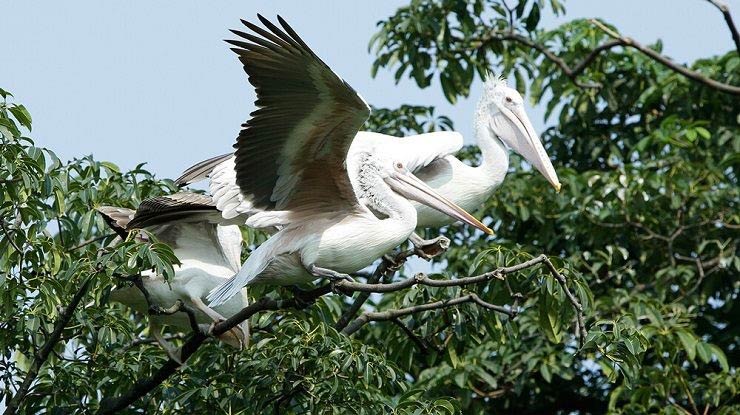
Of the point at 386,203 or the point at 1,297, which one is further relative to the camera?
the point at 386,203

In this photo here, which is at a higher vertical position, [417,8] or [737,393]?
[417,8]

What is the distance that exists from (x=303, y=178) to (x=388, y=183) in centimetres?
52

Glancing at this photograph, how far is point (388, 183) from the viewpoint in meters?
6.42

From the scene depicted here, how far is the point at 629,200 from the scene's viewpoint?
29.4 feet

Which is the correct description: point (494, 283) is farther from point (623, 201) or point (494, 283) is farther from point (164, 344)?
point (623, 201)

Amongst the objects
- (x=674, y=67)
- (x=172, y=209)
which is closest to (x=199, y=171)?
(x=172, y=209)

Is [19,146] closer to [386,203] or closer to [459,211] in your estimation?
[386,203]

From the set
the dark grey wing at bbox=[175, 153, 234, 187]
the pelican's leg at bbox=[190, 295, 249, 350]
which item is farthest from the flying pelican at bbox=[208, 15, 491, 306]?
the dark grey wing at bbox=[175, 153, 234, 187]

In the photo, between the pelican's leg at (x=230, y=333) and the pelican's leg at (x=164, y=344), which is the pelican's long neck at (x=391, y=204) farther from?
the pelican's leg at (x=164, y=344)

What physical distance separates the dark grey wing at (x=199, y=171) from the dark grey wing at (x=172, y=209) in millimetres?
657

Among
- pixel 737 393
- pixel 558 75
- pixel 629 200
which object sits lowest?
pixel 737 393

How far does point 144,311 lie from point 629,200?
3.50 m

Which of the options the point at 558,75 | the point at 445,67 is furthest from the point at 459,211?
the point at 558,75

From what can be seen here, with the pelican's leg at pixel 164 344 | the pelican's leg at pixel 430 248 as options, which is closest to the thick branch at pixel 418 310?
the pelican's leg at pixel 430 248
